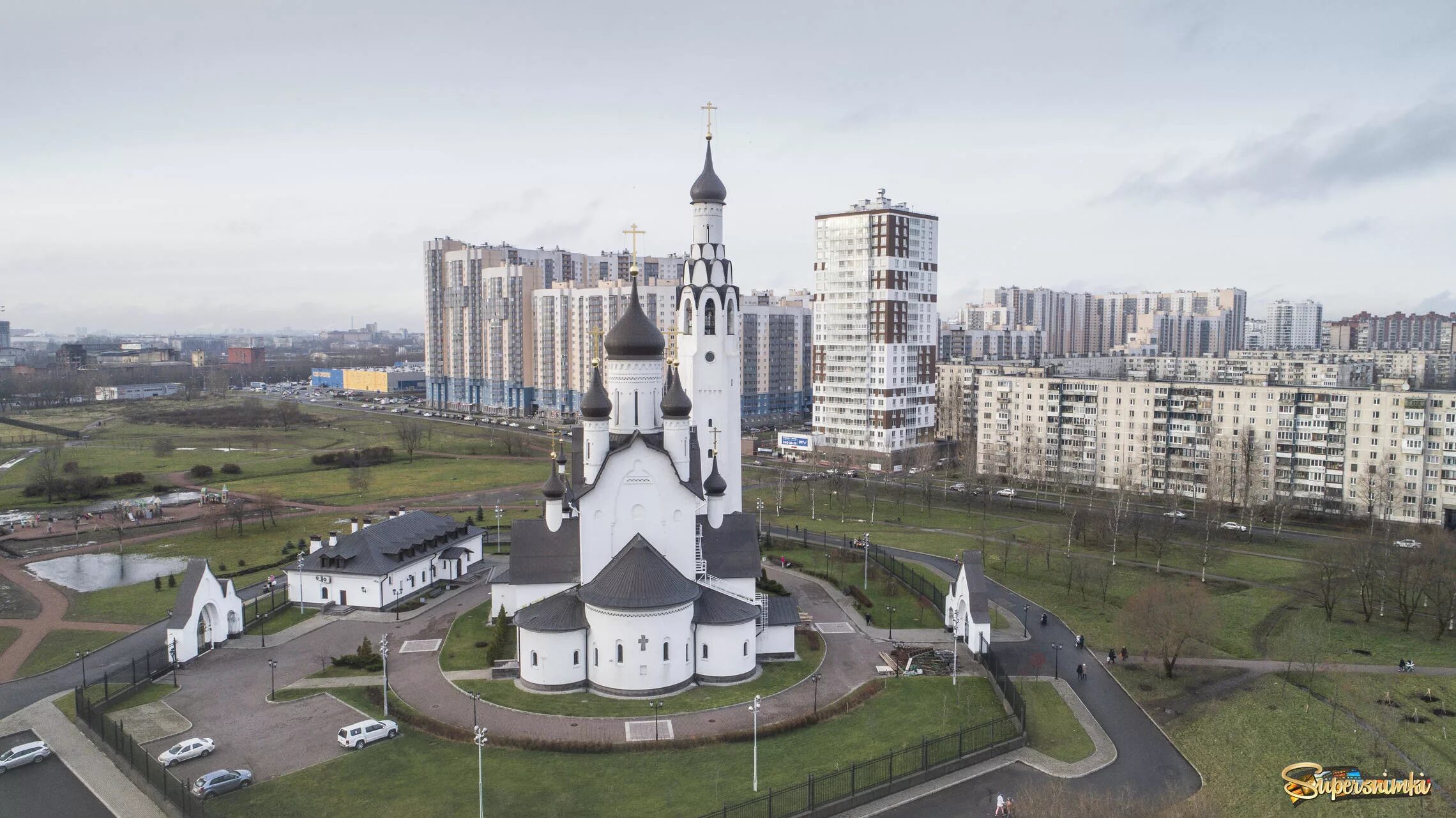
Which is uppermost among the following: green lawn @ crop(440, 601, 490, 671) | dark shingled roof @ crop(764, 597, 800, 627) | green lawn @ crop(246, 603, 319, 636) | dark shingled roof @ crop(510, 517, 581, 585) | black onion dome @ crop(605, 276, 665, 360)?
black onion dome @ crop(605, 276, 665, 360)

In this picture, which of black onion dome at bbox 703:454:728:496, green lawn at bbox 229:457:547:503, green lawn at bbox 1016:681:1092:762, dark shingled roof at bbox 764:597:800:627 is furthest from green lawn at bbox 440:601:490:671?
green lawn at bbox 229:457:547:503

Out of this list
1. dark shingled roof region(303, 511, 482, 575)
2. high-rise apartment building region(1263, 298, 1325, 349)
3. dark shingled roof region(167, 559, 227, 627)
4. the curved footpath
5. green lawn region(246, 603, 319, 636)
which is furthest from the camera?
high-rise apartment building region(1263, 298, 1325, 349)

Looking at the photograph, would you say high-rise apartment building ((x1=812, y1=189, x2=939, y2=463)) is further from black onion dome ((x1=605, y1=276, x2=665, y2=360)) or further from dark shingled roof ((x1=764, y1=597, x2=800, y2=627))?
black onion dome ((x1=605, y1=276, x2=665, y2=360))

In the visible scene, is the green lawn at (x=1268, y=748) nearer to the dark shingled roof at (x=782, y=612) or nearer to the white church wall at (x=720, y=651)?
the dark shingled roof at (x=782, y=612)

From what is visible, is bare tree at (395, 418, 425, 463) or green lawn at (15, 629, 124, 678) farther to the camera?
bare tree at (395, 418, 425, 463)

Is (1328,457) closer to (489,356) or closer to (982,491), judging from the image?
(982,491)

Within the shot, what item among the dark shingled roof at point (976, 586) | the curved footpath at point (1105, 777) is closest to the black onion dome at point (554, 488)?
the dark shingled roof at point (976, 586)

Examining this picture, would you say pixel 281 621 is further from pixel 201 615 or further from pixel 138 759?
pixel 138 759

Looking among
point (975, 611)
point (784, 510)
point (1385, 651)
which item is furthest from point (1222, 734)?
point (784, 510)
